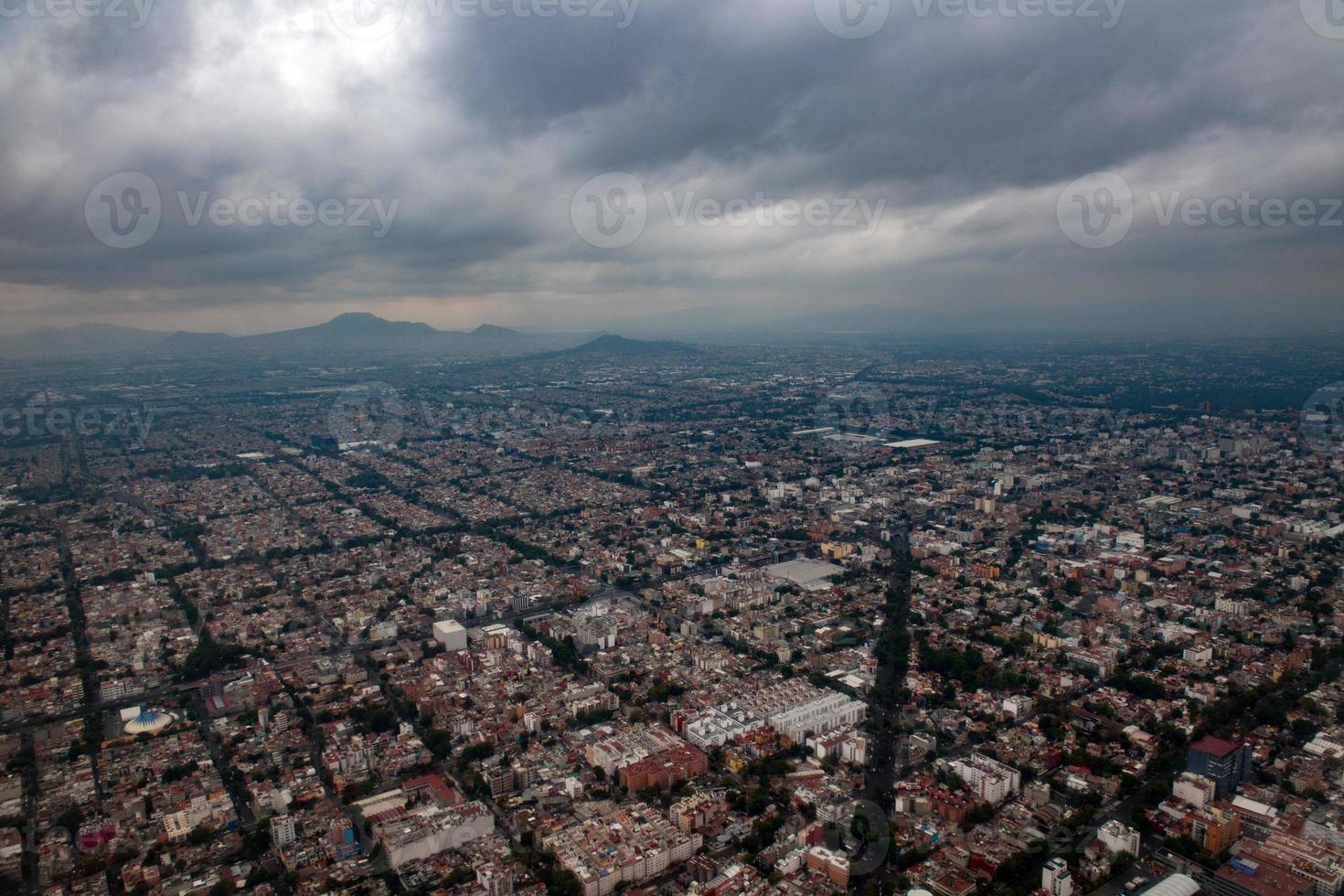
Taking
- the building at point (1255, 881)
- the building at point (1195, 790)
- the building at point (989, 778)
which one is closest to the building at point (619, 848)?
the building at point (989, 778)

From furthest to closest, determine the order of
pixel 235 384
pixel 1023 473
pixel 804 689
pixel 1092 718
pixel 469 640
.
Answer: pixel 235 384
pixel 1023 473
pixel 469 640
pixel 804 689
pixel 1092 718

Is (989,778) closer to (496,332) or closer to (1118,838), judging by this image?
(1118,838)

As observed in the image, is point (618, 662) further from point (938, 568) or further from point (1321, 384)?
point (1321, 384)

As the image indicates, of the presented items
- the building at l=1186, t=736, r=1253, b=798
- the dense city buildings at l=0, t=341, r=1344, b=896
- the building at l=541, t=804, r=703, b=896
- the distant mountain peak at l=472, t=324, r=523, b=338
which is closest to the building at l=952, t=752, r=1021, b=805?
the dense city buildings at l=0, t=341, r=1344, b=896

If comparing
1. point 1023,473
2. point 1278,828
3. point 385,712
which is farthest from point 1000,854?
point 1023,473
